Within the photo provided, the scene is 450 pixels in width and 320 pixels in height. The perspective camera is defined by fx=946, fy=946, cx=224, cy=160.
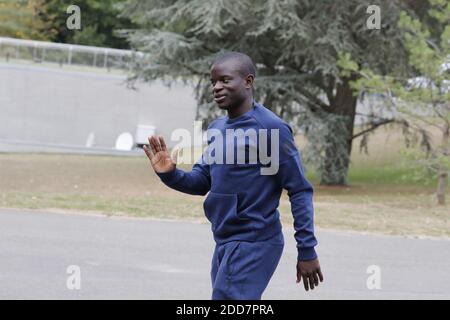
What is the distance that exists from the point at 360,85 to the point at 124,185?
23.7 ft

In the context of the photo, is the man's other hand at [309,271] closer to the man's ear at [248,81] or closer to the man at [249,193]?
the man at [249,193]

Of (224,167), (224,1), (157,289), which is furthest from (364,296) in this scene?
(224,1)

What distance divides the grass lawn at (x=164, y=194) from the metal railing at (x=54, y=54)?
661 cm

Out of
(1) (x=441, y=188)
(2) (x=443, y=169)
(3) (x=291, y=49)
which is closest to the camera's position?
(2) (x=443, y=169)

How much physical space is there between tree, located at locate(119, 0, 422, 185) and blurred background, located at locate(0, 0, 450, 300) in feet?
0.12

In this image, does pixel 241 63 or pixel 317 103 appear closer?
Answer: pixel 241 63

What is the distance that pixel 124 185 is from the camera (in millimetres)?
23328

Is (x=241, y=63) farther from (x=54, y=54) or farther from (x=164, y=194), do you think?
(x=54, y=54)

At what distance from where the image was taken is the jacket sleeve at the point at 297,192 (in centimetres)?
491

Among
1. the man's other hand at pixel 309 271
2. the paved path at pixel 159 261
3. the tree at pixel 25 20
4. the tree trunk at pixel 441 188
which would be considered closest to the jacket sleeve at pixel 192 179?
the man's other hand at pixel 309 271

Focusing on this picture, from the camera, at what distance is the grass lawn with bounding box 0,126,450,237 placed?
1501cm

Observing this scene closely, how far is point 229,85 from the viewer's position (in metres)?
4.95

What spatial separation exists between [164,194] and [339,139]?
502cm

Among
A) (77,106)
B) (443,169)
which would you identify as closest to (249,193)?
(443,169)
